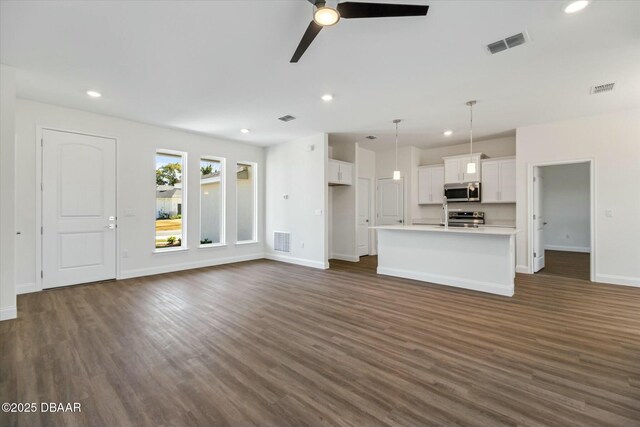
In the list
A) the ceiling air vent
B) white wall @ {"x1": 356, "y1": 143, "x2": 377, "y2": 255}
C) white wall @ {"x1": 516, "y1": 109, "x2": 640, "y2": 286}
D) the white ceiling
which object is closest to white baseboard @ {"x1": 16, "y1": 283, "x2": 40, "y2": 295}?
the white ceiling

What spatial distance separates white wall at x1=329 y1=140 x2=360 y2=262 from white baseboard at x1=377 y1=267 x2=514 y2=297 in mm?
1750

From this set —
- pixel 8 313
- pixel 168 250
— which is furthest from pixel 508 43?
pixel 168 250

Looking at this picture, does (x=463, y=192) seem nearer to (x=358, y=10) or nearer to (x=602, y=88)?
(x=602, y=88)

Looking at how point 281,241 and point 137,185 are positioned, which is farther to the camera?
point 281,241

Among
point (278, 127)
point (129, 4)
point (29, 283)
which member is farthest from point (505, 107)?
point (29, 283)

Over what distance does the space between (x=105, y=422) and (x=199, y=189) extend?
5086 mm

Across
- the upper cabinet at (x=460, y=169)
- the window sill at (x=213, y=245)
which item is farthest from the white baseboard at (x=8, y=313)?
the upper cabinet at (x=460, y=169)

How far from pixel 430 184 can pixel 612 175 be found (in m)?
3.37

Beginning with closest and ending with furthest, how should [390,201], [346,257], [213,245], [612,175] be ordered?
[612,175] → [213,245] → [346,257] → [390,201]

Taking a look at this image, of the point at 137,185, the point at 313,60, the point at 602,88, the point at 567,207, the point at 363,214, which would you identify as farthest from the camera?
the point at 567,207

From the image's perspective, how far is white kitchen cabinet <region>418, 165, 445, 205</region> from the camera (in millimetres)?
7191

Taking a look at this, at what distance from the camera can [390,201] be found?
7.92 meters

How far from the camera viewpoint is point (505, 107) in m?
4.48

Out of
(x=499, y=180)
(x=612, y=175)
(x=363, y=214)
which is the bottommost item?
(x=363, y=214)
